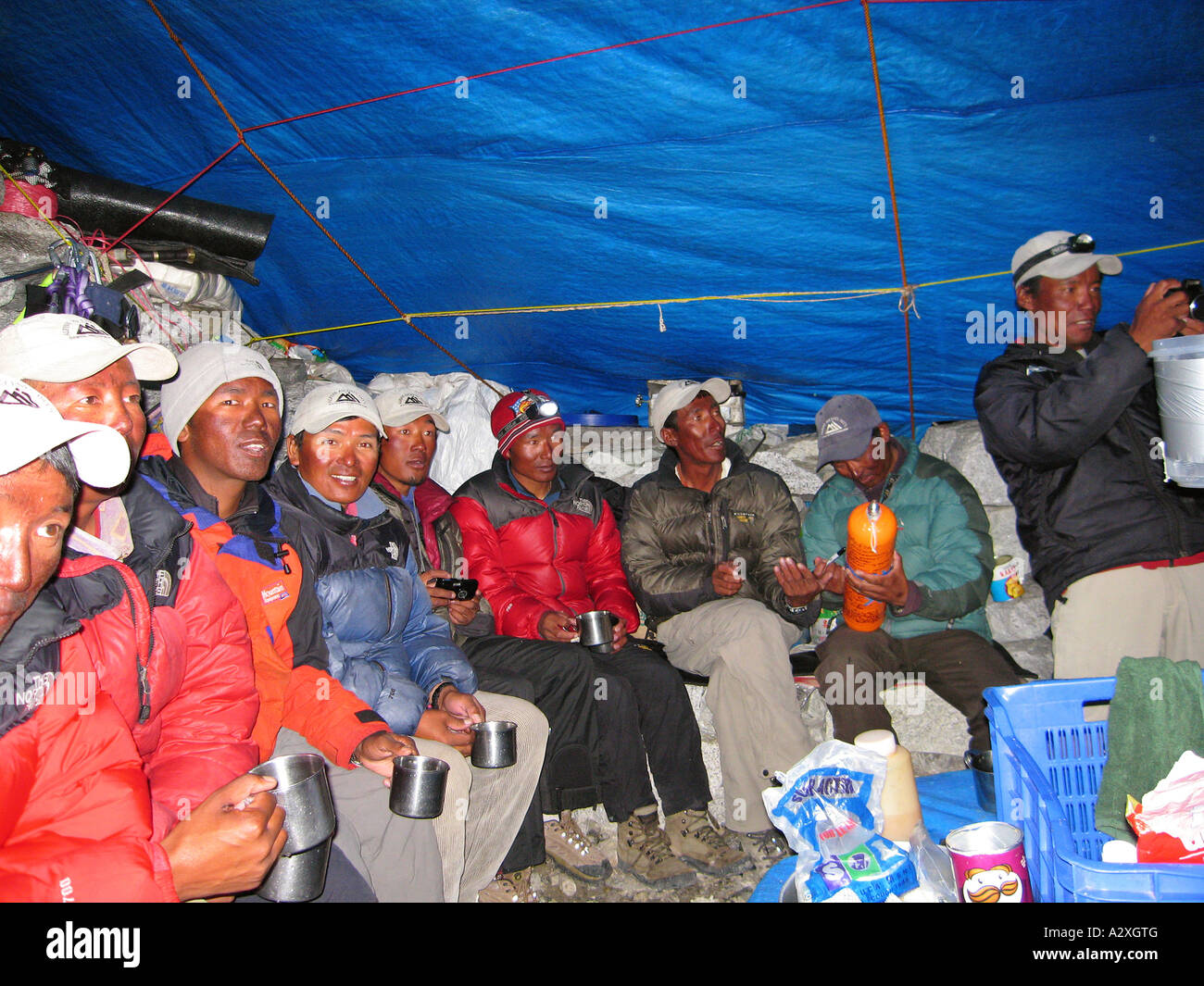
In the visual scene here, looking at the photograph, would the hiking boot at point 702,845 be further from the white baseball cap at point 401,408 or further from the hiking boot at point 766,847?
the white baseball cap at point 401,408

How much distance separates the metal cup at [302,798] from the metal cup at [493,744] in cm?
68

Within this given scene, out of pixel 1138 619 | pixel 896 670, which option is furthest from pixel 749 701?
pixel 1138 619

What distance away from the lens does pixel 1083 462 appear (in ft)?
9.07

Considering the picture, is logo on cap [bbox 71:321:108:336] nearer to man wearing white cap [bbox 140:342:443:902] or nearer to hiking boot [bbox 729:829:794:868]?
man wearing white cap [bbox 140:342:443:902]

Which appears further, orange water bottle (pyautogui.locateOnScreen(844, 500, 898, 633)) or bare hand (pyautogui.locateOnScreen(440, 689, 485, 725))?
orange water bottle (pyautogui.locateOnScreen(844, 500, 898, 633))

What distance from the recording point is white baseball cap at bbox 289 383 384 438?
2.79 m

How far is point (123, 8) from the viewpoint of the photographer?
238 centimetres

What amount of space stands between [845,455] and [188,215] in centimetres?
306

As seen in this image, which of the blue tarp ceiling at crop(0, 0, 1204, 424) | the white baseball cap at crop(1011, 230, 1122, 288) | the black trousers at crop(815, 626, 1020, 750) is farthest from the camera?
the black trousers at crop(815, 626, 1020, 750)

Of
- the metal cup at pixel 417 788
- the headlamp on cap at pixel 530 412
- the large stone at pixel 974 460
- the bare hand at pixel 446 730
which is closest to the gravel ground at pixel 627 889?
the bare hand at pixel 446 730

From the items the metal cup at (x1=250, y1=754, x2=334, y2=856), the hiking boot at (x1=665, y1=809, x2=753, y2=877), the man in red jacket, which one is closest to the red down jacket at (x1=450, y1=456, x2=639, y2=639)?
the man in red jacket
